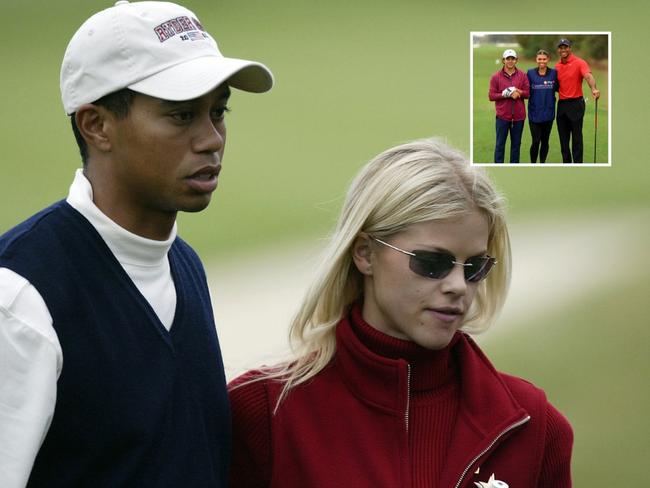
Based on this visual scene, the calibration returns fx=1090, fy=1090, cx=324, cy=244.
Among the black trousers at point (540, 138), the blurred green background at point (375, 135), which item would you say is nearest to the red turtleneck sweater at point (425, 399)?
the blurred green background at point (375, 135)

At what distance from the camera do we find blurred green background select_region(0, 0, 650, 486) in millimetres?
3520

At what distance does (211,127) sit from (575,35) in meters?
2.03

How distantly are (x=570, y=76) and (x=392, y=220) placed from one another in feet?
5.76

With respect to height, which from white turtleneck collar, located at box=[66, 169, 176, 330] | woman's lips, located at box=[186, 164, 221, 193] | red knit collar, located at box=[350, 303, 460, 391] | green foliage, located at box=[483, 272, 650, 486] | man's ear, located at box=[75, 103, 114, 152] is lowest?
green foliage, located at box=[483, 272, 650, 486]

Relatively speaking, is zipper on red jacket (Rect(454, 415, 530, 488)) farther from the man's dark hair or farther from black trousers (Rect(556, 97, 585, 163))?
black trousers (Rect(556, 97, 585, 163))

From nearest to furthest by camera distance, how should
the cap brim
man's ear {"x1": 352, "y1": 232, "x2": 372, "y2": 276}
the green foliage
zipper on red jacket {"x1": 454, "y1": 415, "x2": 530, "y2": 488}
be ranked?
the cap brim → zipper on red jacket {"x1": 454, "y1": 415, "x2": 530, "y2": 488} → man's ear {"x1": 352, "y1": 232, "x2": 372, "y2": 276} → the green foliage

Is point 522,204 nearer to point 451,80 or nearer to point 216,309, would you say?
point 451,80

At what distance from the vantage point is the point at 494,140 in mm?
3547

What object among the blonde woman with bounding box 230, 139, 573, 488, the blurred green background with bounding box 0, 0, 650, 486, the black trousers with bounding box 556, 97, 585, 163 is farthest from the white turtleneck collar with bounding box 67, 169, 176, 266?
the black trousers with bounding box 556, 97, 585, 163

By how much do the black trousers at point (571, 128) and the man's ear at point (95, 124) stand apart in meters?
2.08

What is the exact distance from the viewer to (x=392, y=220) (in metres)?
2.05

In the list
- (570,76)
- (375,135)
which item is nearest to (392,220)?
(375,135)

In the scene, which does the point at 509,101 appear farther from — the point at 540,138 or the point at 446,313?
the point at 446,313

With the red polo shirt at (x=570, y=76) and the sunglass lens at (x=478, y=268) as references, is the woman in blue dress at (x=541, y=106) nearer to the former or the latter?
the red polo shirt at (x=570, y=76)
